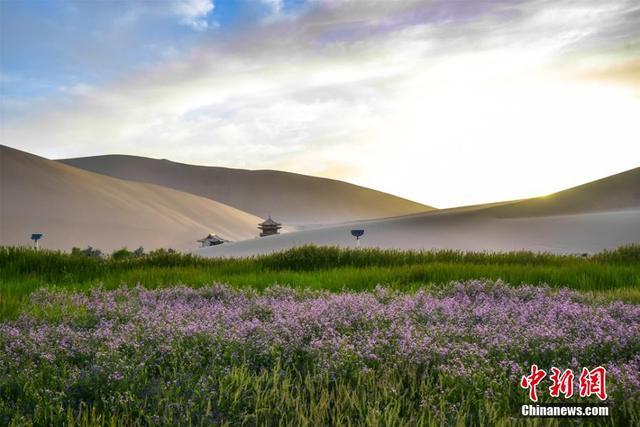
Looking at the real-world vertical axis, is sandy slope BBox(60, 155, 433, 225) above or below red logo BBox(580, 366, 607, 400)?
above

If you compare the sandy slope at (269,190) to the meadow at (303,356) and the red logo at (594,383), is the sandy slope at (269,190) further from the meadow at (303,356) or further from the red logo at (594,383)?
the red logo at (594,383)

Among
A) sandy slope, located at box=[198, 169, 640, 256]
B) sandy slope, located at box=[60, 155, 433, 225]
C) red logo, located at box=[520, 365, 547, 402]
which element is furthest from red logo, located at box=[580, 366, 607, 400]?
sandy slope, located at box=[60, 155, 433, 225]

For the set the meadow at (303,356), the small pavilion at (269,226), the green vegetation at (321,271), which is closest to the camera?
the meadow at (303,356)

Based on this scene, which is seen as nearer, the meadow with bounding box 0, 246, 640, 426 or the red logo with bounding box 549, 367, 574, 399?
the meadow with bounding box 0, 246, 640, 426

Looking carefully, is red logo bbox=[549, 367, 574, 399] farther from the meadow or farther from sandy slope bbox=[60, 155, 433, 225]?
sandy slope bbox=[60, 155, 433, 225]

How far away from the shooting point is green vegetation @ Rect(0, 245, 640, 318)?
8.70 metres

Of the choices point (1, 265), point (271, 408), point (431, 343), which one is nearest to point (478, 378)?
point (431, 343)

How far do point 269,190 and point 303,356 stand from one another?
418ft

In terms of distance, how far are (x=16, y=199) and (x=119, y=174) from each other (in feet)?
284

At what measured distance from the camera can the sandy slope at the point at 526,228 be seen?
25828 millimetres

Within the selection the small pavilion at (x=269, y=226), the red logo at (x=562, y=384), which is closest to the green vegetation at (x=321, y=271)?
the red logo at (x=562, y=384)

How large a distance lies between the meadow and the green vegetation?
4.40 ft

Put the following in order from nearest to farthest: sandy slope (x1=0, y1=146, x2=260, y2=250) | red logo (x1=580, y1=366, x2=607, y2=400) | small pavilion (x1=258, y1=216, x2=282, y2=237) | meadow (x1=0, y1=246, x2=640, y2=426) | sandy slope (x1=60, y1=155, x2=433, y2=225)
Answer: meadow (x1=0, y1=246, x2=640, y2=426) < red logo (x1=580, y1=366, x2=607, y2=400) < sandy slope (x1=0, y1=146, x2=260, y2=250) < small pavilion (x1=258, y1=216, x2=282, y2=237) < sandy slope (x1=60, y1=155, x2=433, y2=225)

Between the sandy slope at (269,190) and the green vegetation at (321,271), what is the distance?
10284 centimetres
